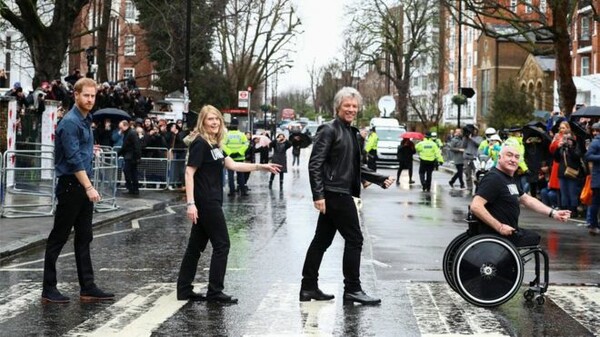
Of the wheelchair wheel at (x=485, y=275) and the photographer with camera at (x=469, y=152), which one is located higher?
the photographer with camera at (x=469, y=152)

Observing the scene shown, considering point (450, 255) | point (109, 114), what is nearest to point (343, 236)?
point (450, 255)

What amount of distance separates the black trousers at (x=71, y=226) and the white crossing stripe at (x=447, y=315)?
296 cm

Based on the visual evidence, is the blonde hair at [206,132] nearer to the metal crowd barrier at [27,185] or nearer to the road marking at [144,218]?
Result: the road marking at [144,218]

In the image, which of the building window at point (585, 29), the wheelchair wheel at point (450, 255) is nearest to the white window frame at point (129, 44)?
the building window at point (585, 29)

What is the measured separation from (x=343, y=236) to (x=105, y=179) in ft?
36.7

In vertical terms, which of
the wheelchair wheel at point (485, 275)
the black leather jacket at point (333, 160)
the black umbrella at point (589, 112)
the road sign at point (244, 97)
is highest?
the road sign at point (244, 97)

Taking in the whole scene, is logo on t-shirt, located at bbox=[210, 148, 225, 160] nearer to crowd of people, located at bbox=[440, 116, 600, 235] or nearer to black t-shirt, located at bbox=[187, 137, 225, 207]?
black t-shirt, located at bbox=[187, 137, 225, 207]

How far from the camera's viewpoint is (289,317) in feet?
26.5

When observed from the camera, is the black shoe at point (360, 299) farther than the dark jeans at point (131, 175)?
No

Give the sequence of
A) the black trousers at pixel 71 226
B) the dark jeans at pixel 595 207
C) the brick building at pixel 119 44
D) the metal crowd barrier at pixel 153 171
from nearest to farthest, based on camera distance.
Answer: the black trousers at pixel 71 226, the dark jeans at pixel 595 207, the metal crowd barrier at pixel 153 171, the brick building at pixel 119 44

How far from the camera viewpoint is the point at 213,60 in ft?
217

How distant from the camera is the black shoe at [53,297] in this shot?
873 cm

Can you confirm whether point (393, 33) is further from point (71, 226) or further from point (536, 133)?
point (71, 226)

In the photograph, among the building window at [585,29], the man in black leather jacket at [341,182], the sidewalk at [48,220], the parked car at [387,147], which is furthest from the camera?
the building window at [585,29]
